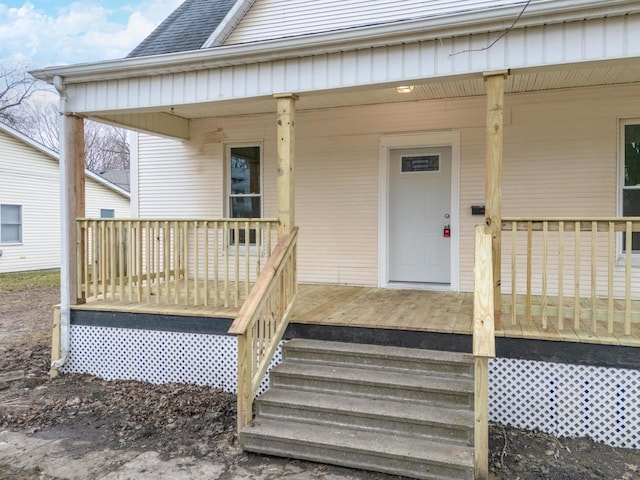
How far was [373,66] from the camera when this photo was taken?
415 centimetres

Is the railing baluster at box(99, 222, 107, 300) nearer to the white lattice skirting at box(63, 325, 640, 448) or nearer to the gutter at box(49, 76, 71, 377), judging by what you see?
the gutter at box(49, 76, 71, 377)

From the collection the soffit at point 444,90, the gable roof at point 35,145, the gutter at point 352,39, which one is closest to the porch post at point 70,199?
the gutter at point 352,39

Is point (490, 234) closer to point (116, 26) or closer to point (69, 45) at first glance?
point (116, 26)

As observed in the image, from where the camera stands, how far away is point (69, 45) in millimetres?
51906

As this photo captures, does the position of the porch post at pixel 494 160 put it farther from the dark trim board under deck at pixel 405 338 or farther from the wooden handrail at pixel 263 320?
the wooden handrail at pixel 263 320

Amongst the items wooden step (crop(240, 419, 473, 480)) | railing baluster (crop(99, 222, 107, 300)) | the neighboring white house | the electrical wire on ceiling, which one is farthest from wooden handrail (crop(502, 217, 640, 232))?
the neighboring white house

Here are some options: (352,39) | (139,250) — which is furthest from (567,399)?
(139,250)

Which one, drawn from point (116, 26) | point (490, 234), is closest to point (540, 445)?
point (490, 234)

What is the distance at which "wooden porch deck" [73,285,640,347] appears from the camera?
371cm

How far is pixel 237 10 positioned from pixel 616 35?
5.24m

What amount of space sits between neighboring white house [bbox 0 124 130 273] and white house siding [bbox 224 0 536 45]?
9.24 metres

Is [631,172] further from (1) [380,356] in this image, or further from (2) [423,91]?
(1) [380,356]

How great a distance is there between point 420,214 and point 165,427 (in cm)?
399

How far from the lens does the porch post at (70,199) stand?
5.02m
